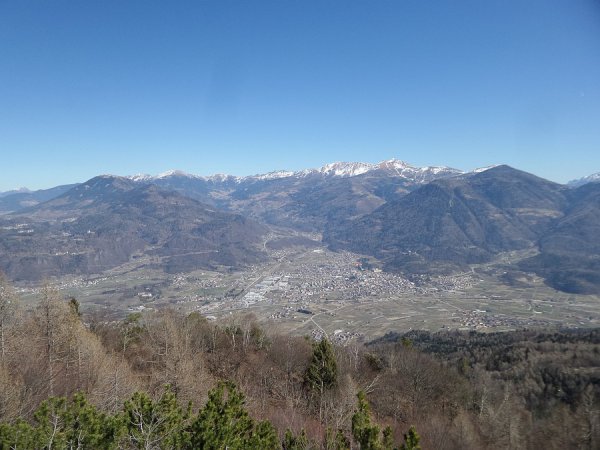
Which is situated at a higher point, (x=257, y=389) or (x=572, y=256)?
(x=257, y=389)

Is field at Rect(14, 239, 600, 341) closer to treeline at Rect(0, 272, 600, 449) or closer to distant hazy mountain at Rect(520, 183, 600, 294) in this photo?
distant hazy mountain at Rect(520, 183, 600, 294)

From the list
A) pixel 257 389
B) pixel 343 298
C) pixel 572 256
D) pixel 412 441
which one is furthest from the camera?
pixel 572 256

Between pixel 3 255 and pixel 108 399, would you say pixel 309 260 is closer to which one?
pixel 3 255

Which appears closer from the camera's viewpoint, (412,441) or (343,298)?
(412,441)

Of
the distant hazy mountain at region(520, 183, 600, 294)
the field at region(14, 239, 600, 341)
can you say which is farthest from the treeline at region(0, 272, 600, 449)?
the distant hazy mountain at region(520, 183, 600, 294)

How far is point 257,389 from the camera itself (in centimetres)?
2523

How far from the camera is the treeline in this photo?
10.6 meters

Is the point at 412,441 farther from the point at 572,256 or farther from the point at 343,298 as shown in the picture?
the point at 572,256

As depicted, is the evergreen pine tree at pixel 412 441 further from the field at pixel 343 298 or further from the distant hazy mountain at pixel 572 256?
the distant hazy mountain at pixel 572 256

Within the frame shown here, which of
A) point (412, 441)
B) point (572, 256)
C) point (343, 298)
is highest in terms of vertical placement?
point (412, 441)

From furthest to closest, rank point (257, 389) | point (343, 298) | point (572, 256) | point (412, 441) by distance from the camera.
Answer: point (572, 256)
point (343, 298)
point (257, 389)
point (412, 441)

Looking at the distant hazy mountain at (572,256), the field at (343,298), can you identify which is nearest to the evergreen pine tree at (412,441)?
the field at (343,298)

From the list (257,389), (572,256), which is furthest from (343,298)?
(572,256)

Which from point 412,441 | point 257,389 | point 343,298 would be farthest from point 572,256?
point 412,441
